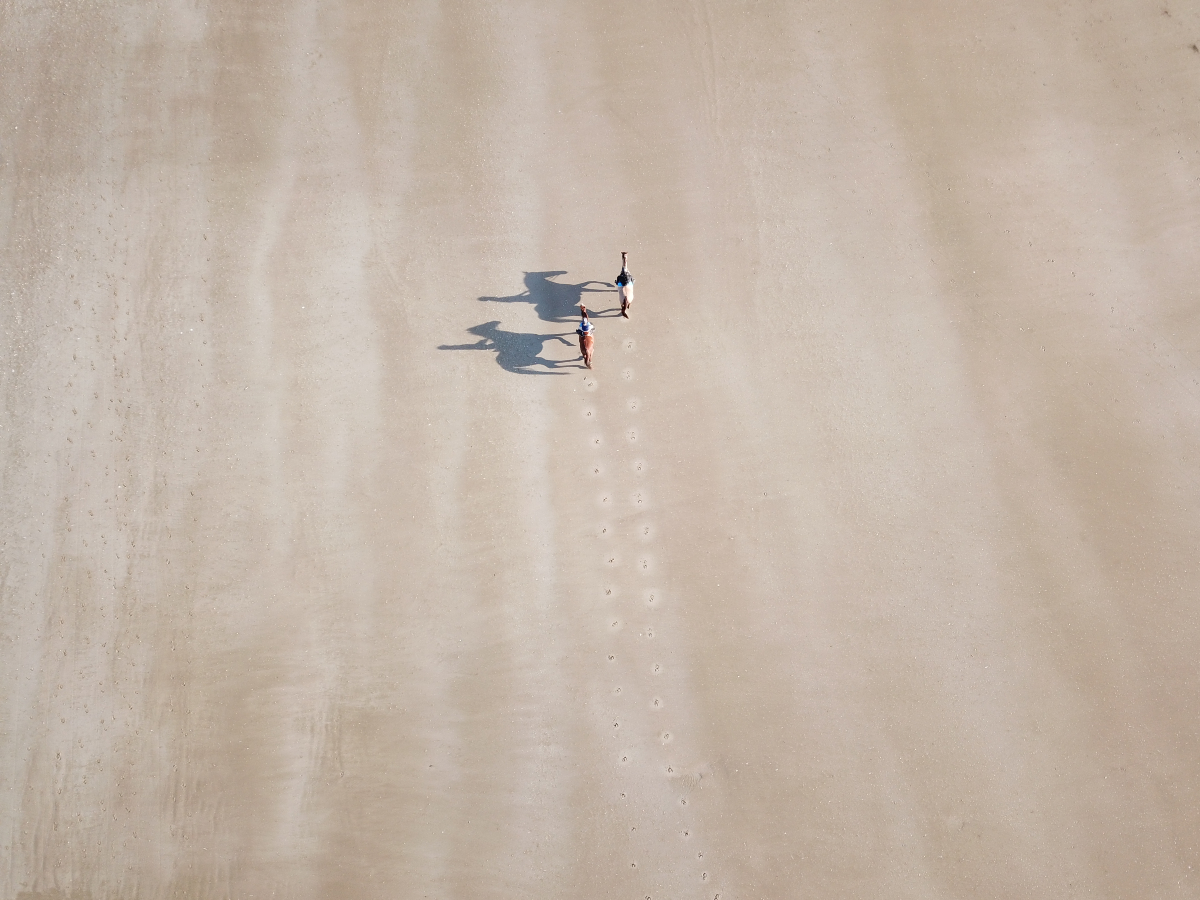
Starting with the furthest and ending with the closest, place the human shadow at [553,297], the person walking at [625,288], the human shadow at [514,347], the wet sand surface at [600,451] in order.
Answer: the human shadow at [553,297] < the human shadow at [514,347] < the person walking at [625,288] < the wet sand surface at [600,451]

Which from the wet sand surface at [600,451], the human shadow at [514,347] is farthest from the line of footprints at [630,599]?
the human shadow at [514,347]

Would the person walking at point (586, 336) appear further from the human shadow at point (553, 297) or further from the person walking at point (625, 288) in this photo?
the person walking at point (625, 288)

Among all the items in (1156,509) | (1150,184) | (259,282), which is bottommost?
(1156,509)

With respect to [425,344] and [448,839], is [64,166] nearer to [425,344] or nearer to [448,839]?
[425,344]

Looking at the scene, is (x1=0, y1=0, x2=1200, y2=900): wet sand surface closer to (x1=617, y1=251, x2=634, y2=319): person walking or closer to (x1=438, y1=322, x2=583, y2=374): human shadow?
(x1=438, y1=322, x2=583, y2=374): human shadow

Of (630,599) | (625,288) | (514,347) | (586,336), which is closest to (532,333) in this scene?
(514,347)

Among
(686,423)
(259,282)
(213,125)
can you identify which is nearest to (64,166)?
(213,125)
